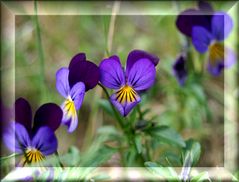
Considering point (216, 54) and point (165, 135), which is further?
point (216, 54)

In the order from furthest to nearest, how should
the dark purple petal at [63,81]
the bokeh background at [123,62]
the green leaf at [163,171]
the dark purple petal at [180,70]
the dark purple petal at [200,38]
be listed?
the bokeh background at [123,62] < the dark purple petal at [180,70] < the dark purple petal at [200,38] < the dark purple petal at [63,81] < the green leaf at [163,171]

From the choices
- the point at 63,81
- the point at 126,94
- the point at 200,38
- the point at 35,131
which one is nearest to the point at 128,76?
the point at 126,94

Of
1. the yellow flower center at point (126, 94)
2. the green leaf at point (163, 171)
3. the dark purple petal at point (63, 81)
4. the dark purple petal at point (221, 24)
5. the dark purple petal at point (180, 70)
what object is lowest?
the green leaf at point (163, 171)

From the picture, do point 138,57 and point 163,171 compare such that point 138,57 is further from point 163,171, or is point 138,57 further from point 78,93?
point 163,171

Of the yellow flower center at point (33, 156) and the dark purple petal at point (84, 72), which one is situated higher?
the dark purple petal at point (84, 72)

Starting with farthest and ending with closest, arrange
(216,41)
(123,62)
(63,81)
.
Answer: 1. (123,62)
2. (216,41)
3. (63,81)

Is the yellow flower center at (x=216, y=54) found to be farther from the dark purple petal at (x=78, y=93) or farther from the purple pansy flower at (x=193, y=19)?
Result: the dark purple petal at (x=78, y=93)

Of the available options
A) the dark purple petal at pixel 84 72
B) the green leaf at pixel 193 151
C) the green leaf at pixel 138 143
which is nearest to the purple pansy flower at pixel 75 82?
the dark purple petal at pixel 84 72

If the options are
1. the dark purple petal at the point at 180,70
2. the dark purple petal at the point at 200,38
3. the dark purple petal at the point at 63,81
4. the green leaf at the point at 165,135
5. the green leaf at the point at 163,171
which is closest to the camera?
the green leaf at the point at 163,171
